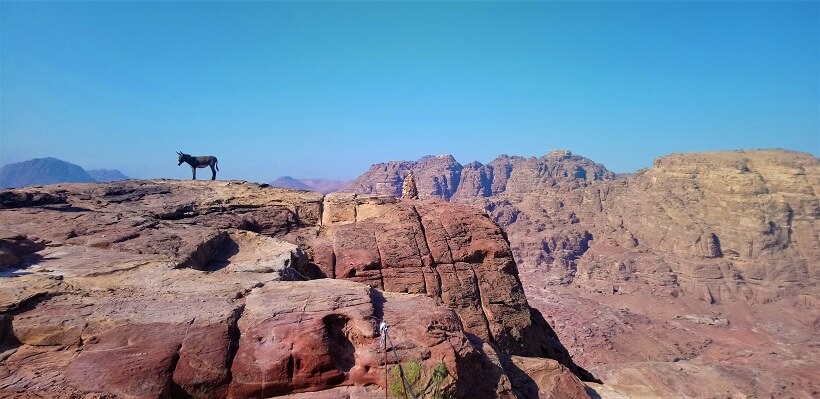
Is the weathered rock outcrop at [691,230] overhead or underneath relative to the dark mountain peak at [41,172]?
underneath

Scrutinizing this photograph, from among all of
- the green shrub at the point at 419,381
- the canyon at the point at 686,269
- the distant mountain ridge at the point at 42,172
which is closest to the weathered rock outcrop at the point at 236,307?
the green shrub at the point at 419,381

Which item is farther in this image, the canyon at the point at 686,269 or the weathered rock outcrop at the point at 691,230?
the weathered rock outcrop at the point at 691,230

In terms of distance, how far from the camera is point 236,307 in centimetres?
782

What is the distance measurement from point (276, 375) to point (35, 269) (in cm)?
639

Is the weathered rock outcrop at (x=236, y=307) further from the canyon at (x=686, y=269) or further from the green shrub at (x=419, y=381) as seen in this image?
the canyon at (x=686, y=269)

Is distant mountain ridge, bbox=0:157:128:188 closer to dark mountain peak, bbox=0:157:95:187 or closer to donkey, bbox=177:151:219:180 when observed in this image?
dark mountain peak, bbox=0:157:95:187

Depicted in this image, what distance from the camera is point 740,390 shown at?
117ft

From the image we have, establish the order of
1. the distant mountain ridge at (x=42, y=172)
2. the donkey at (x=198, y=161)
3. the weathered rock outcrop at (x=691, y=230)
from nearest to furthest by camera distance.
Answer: the donkey at (x=198, y=161) → the weathered rock outcrop at (x=691, y=230) → the distant mountain ridge at (x=42, y=172)

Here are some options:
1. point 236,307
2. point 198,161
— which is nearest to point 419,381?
point 236,307

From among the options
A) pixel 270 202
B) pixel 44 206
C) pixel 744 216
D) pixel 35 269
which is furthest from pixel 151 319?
pixel 744 216

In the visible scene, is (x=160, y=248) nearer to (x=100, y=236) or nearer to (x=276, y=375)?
(x=100, y=236)

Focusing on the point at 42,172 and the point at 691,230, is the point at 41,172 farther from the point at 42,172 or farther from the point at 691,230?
the point at 691,230

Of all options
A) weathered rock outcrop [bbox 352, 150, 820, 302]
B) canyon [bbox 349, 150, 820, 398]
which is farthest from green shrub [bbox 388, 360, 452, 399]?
weathered rock outcrop [bbox 352, 150, 820, 302]

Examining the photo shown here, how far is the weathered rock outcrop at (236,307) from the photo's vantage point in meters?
6.55
